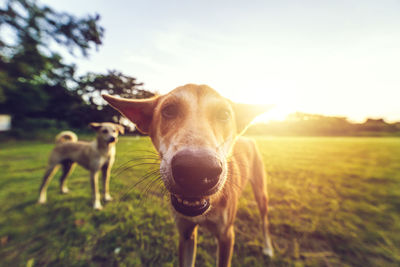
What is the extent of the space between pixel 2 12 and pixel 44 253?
13874 mm

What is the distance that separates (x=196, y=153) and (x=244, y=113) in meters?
1.69

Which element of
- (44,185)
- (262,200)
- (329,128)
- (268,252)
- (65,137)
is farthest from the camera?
(329,128)

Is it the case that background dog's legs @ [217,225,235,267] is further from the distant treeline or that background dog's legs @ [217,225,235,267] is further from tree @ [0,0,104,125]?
the distant treeline

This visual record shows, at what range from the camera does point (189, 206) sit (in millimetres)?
1506

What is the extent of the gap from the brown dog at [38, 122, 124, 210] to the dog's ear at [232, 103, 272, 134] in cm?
363

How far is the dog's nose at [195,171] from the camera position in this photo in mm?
1252

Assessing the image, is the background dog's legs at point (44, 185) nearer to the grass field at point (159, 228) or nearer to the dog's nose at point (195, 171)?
the grass field at point (159, 228)

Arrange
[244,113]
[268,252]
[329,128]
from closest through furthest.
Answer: [244,113]
[268,252]
[329,128]

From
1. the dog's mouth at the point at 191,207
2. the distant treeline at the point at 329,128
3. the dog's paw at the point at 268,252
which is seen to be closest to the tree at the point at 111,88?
the dog's mouth at the point at 191,207

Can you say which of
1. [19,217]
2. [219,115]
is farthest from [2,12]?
[219,115]

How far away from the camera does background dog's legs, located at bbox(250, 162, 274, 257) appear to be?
3.00 m

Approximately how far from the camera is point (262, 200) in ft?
10.8

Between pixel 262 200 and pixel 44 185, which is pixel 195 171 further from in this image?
pixel 44 185

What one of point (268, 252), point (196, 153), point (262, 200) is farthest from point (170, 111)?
point (268, 252)
